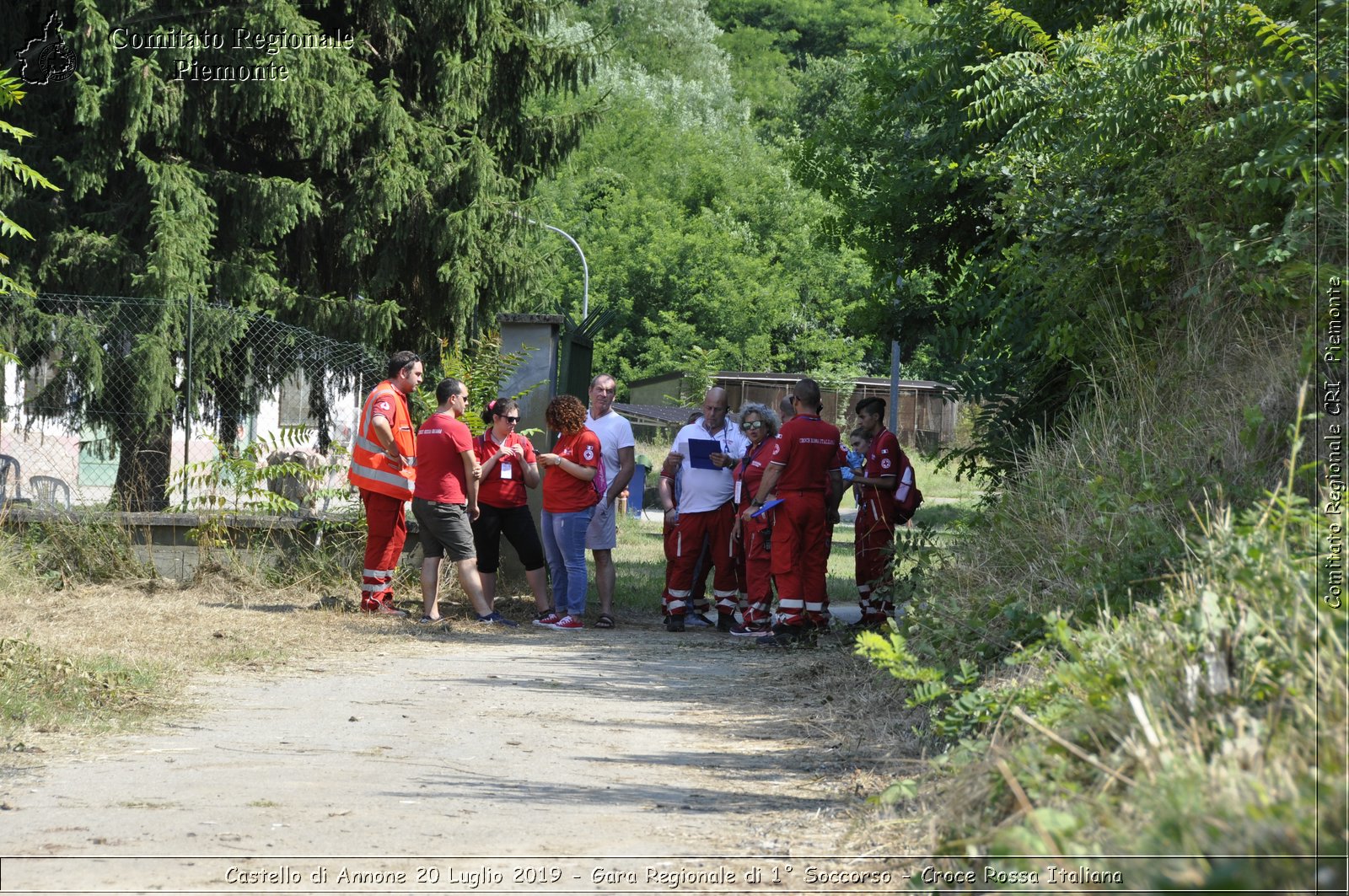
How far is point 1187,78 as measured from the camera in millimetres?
7922

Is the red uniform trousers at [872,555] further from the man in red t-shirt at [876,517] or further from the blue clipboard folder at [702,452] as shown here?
the blue clipboard folder at [702,452]

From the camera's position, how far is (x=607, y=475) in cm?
1149

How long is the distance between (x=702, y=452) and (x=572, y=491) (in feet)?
3.79

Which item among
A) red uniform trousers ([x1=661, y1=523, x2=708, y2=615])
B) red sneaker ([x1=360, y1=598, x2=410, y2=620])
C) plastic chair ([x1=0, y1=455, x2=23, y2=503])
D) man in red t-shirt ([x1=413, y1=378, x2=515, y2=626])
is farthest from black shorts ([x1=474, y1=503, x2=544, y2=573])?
plastic chair ([x1=0, y1=455, x2=23, y2=503])

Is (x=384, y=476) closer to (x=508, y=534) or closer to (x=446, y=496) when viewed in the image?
(x=446, y=496)

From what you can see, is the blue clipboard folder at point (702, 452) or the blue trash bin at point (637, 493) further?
the blue trash bin at point (637, 493)

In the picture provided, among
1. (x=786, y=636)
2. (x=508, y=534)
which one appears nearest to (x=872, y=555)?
(x=786, y=636)

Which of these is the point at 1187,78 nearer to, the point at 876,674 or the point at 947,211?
the point at 876,674

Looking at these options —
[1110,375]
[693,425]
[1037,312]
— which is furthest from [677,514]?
[1110,375]

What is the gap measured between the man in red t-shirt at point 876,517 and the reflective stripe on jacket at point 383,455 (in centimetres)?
365

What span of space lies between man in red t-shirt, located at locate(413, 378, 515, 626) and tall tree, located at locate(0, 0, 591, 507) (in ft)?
9.94

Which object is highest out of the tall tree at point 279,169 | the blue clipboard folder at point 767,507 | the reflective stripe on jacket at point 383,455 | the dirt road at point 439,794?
the tall tree at point 279,169

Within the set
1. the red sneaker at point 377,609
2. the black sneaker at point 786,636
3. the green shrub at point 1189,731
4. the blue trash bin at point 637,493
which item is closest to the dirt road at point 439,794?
the green shrub at point 1189,731

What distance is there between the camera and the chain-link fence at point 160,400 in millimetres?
12156
